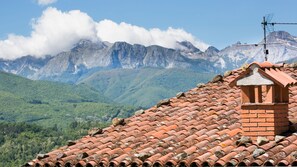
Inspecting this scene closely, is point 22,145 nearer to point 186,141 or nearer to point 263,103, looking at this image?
point 186,141

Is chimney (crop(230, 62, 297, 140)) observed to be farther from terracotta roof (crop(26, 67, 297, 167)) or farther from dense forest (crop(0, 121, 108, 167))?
dense forest (crop(0, 121, 108, 167))

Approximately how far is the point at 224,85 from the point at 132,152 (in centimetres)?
448

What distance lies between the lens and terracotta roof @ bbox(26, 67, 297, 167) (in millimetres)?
9281

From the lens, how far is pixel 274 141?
9516 mm

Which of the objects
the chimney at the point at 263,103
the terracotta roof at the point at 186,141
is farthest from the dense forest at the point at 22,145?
the chimney at the point at 263,103

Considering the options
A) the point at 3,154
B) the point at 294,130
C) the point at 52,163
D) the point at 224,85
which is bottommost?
the point at 3,154

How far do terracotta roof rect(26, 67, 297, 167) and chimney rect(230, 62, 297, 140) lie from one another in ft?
0.83

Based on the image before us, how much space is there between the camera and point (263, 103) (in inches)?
394

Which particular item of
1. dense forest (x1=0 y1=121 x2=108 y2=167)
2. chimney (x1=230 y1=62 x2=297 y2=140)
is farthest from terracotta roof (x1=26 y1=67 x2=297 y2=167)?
dense forest (x1=0 y1=121 x2=108 y2=167)

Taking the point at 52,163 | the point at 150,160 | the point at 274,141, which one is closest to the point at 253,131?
the point at 274,141

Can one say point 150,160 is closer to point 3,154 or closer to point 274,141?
point 274,141

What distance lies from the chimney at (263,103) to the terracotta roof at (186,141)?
25cm

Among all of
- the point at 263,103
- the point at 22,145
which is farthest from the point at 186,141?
the point at 22,145

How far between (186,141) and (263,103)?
5.34 ft
